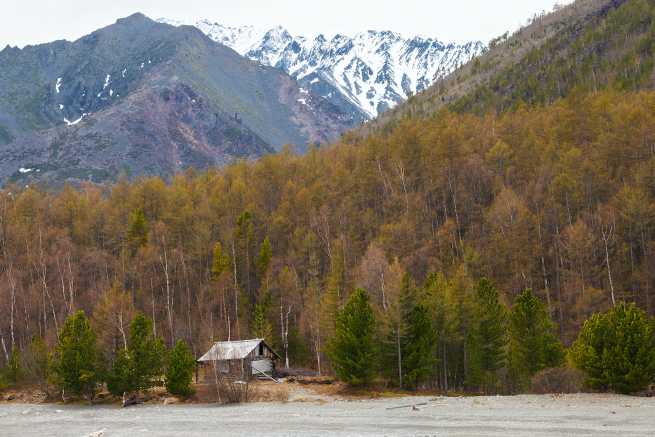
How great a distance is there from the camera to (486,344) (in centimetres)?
5069

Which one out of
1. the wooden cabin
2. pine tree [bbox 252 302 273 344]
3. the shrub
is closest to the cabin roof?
the wooden cabin

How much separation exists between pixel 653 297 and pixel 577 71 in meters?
106

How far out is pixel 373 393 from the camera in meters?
49.0

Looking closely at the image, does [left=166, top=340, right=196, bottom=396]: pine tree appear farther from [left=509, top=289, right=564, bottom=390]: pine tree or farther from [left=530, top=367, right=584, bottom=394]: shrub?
[left=530, top=367, right=584, bottom=394]: shrub

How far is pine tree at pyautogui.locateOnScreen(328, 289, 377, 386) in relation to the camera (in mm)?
48812

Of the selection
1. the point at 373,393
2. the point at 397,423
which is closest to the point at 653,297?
the point at 373,393

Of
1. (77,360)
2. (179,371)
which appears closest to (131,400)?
(179,371)

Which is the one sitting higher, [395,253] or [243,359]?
[395,253]

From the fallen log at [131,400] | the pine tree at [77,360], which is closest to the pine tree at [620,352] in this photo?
the fallen log at [131,400]

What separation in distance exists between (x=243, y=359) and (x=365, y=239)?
26.6m

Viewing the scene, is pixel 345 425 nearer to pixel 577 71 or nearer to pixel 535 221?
pixel 535 221

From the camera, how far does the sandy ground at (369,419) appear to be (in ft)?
104

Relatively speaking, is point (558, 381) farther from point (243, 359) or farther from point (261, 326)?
point (261, 326)

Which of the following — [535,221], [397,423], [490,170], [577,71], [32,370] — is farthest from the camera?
[577,71]
